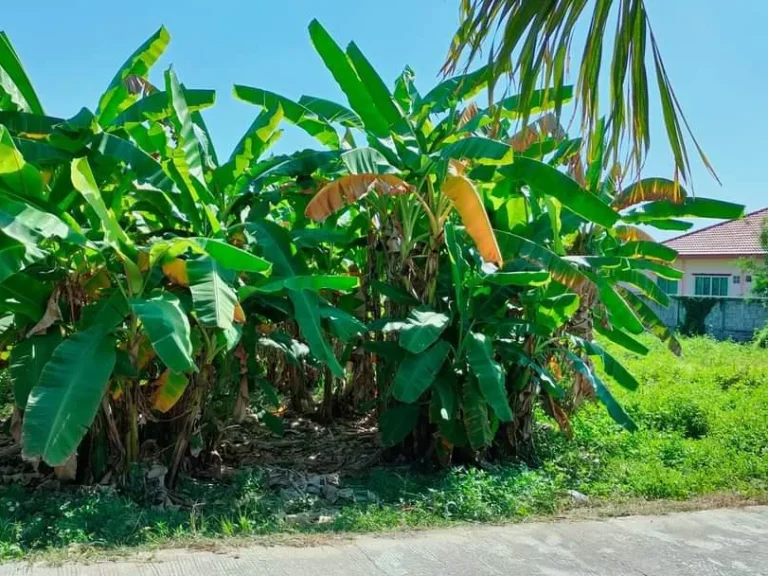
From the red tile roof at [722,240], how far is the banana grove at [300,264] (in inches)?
989

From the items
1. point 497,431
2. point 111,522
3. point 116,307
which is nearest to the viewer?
point 111,522

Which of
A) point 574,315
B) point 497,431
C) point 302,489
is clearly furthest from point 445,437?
point 574,315

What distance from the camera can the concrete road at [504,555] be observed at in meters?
4.33

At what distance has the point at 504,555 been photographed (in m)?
4.71

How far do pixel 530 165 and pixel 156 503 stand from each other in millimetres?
4167

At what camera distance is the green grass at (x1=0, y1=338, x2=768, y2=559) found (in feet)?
16.2

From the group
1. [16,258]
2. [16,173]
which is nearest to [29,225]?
[16,258]

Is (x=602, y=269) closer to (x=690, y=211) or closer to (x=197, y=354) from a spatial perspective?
(x=690, y=211)

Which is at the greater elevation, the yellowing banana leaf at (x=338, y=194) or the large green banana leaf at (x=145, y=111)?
the large green banana leaf at (x=145, y=111)

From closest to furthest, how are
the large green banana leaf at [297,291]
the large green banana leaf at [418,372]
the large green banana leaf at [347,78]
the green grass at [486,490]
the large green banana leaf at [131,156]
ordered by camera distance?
the green grass at [486,490], the large green banana leaf at [297,291], the large green banana leaf at [131,156], the large green banana leaf at [418,372], the large green banana leaf at [347,78]

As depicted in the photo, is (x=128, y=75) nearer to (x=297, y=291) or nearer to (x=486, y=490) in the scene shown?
(x=297, y=291)

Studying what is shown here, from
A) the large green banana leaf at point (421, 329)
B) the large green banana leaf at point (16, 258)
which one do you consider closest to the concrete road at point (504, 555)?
the large green banana leaf at point (421, 329)

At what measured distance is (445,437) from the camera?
6.63 meters

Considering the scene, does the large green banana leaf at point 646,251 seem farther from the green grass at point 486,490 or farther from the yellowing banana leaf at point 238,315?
the yellowing banana leaf at point 238,315
